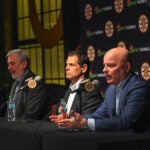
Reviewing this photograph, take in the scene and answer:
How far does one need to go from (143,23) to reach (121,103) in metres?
2.16

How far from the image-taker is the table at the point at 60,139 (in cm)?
254

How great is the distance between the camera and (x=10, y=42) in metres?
8.31

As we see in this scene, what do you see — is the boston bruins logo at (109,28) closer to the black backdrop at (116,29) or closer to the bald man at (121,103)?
the black backdrop at (116,29)

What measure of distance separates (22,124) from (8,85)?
4955 mm

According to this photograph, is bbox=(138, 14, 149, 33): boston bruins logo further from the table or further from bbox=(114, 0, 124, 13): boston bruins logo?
the table

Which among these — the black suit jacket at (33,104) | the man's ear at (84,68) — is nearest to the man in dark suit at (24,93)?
the black suit jacket at (33,104)

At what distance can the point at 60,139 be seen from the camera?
274 centimetres

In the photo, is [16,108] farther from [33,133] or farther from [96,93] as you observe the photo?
[33,133]

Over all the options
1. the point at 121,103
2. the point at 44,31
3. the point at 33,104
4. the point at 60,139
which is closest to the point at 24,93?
the point at 33,104

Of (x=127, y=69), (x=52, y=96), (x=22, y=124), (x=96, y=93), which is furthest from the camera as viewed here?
(x=52, y=96)

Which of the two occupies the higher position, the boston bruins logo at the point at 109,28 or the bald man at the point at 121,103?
the boston bruins logo at the point at 109,28

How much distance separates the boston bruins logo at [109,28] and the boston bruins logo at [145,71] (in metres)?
0.77

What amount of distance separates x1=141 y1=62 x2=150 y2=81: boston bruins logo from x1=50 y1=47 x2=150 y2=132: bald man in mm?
1724

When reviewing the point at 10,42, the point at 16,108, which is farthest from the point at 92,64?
the point at 10,42
